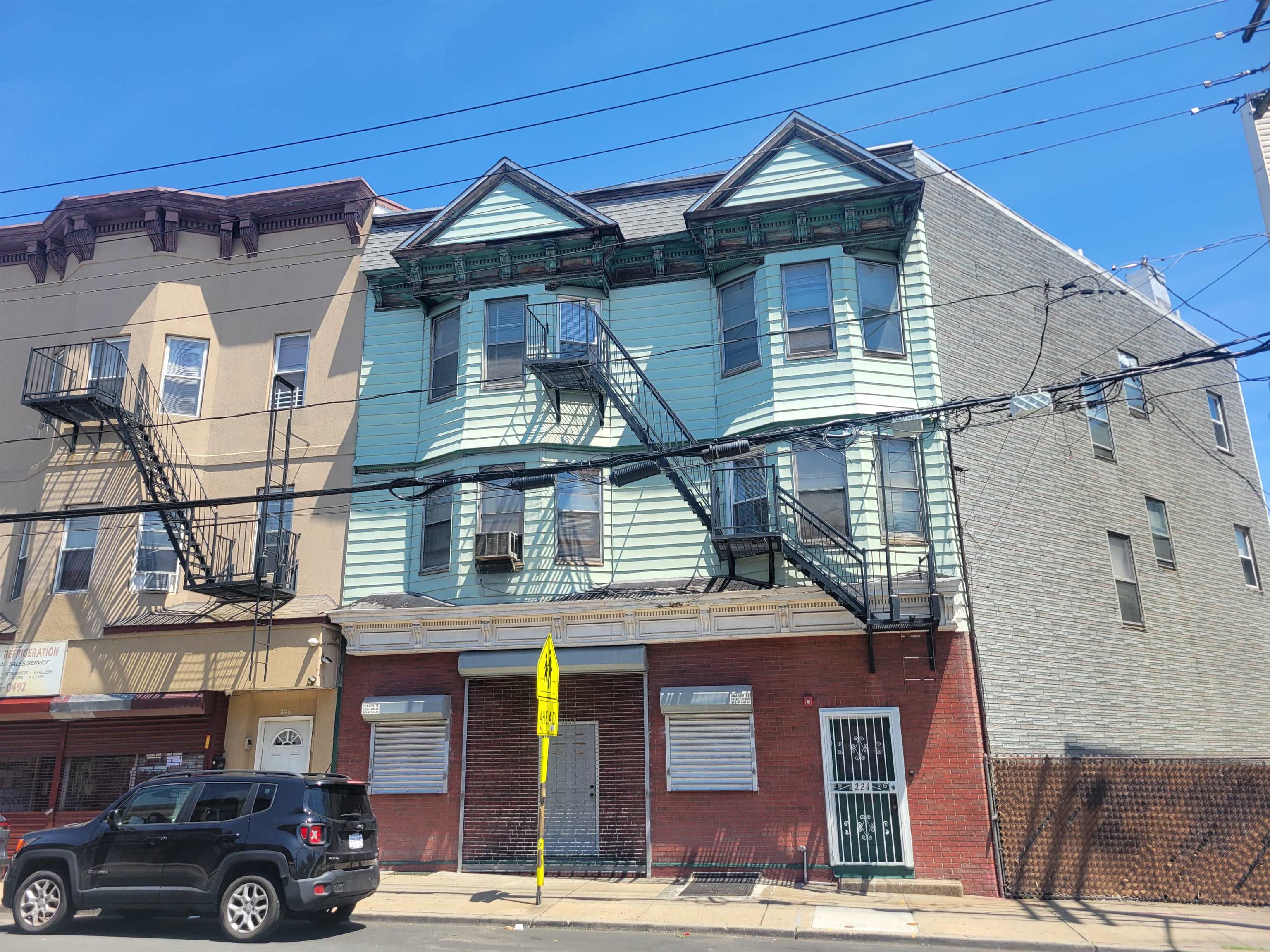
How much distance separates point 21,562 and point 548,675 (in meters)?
12.8

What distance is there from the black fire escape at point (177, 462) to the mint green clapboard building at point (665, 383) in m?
1.49

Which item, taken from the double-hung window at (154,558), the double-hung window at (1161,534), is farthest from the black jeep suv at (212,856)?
the double-hung window at (1161,534)

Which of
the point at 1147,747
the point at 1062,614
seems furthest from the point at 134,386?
the point at 1147,747

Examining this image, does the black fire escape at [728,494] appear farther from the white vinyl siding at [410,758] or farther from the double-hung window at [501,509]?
the white vinyl siding at [410,758]

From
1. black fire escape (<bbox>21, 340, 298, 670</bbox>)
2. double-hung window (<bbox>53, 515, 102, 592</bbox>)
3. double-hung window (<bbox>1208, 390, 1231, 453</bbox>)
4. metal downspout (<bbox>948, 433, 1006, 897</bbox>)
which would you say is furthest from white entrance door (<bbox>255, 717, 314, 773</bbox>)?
double-hung window (<bbox>1208, 390, 1231, 453</bbox>)

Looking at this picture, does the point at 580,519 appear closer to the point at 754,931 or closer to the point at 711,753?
the point at 711,753

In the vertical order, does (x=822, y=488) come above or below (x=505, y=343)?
below

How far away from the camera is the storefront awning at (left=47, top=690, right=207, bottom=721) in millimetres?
16969

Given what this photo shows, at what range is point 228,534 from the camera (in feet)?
61.0

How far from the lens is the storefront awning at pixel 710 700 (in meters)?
15.3

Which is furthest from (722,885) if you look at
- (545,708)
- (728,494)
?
(728,494)

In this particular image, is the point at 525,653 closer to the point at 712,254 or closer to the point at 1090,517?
the point at 712,254

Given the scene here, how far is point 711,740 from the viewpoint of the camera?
15.6 meters

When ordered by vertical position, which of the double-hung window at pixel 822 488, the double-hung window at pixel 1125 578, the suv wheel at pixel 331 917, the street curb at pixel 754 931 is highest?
the double-hung window at pixel 822 488
